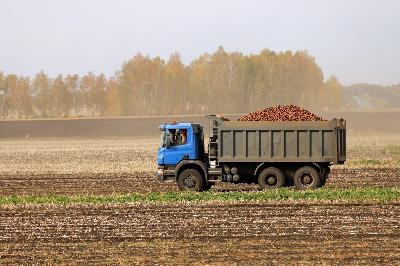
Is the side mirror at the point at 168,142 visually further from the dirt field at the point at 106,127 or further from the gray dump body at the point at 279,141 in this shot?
the dirt field at the point at 106,127

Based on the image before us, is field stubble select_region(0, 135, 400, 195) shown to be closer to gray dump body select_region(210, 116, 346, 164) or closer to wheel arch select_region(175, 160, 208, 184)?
wheel arch select_region(175, 160, 208, 184)

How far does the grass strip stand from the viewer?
23.3 meters

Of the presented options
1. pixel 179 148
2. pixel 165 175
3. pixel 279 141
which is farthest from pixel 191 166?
pixel 279 141

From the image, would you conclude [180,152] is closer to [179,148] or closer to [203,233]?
[179,148]

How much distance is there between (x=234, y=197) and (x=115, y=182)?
356 inches

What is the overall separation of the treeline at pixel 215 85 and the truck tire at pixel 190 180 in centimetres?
10422

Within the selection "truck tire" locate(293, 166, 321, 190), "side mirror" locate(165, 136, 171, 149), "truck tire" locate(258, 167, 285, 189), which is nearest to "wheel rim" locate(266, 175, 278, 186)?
"truck tire" locate(258, 167, 285, 189)

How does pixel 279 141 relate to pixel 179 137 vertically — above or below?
below

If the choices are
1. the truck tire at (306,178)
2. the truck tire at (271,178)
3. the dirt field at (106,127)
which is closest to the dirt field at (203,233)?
the truck tire at (271,178)

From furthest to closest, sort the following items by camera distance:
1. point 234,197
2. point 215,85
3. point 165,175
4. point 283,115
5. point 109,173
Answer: point 215,85
point 109,173
point 165,175
point 283,115
point 234,197

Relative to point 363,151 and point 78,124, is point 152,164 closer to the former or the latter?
point 363,151

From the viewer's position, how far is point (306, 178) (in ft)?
85.9

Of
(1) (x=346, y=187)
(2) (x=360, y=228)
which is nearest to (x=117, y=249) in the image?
(2) (x=360, y=228)

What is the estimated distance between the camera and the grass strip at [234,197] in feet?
76.5
